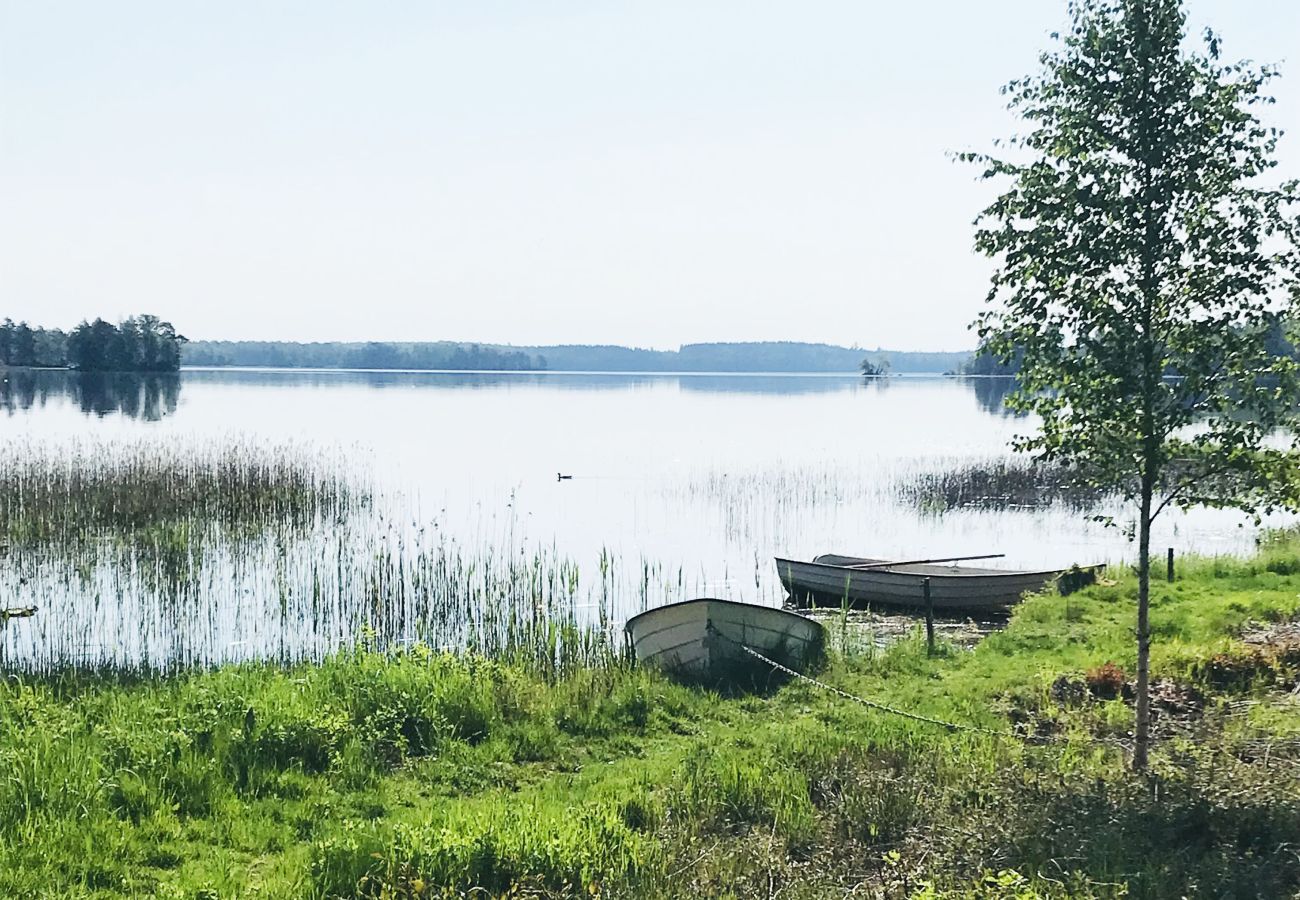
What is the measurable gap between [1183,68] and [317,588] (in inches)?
642

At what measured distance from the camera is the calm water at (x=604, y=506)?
63.1 ft

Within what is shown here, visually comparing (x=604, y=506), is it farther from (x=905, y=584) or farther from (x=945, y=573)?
(x=905, y=584)

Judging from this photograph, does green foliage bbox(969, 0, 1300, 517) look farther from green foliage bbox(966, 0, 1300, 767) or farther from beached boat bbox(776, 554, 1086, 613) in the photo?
beached boat bbox(776, 554, 1086, 613)

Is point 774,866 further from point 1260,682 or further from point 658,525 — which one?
point 658,525

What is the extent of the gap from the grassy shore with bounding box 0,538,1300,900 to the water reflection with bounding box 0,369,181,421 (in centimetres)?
5493

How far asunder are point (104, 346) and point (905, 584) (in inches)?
4822

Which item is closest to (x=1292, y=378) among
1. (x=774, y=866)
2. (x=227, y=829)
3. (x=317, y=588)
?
(x=774, y=866)

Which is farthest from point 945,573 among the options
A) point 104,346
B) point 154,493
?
point 104,346

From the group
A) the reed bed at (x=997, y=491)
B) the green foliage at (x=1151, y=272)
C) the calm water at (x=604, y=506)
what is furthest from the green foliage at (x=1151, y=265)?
the reed bed at (x=997, y=491)

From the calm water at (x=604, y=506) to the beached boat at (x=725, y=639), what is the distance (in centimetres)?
391

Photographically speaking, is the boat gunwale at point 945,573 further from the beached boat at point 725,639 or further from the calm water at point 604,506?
the beached boat at point 725,639

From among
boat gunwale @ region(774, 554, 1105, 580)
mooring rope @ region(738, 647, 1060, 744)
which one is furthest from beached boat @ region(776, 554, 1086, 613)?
mooring rope @ region(738, 647, 1060, 744)

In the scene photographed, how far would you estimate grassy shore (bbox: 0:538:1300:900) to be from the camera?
7.14 m

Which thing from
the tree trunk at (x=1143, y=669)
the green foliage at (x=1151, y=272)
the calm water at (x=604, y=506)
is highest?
the green foliage at (x=1151, y=272)
